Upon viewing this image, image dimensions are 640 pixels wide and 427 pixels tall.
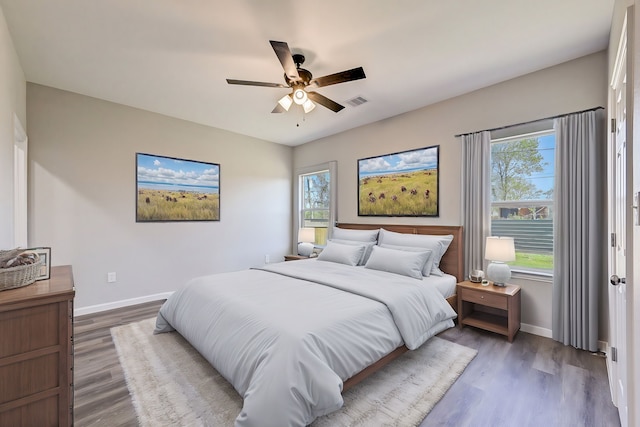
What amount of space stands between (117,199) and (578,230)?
5359 millimetres

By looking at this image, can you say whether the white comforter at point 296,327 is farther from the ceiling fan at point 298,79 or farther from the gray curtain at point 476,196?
the ceiling fan at point 298,79

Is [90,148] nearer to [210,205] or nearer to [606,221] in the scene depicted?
[210,205]

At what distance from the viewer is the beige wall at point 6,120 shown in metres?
2.09

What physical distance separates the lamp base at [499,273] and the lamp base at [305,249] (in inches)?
116

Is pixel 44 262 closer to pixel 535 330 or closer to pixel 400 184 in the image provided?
pixel 400 184

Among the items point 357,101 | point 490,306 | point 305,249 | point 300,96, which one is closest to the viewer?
point 300,96

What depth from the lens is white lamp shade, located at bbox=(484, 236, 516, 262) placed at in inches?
112

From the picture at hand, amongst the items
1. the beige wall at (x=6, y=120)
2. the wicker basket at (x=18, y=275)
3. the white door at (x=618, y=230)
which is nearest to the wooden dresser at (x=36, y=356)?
the wicker basket at (x=18, y=275)

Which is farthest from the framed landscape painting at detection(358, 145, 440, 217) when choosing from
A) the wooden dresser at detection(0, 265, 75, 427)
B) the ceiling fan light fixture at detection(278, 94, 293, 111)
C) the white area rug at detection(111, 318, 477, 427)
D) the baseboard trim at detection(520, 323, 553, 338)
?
the wooden dresser at detection(0, 265, 75, 427)

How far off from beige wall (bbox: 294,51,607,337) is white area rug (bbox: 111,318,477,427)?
1.53m

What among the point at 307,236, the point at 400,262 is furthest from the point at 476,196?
the point at 307,236

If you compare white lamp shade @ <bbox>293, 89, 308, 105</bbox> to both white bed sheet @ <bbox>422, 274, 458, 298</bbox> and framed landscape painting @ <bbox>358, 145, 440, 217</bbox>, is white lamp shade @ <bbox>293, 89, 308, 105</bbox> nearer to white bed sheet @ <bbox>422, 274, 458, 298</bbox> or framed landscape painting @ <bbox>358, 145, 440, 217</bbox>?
framed landscape painting @ <bbox>358, 145, 440, 217</bbox>

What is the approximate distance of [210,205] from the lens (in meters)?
4.68

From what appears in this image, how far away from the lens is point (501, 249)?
9.42 ft
